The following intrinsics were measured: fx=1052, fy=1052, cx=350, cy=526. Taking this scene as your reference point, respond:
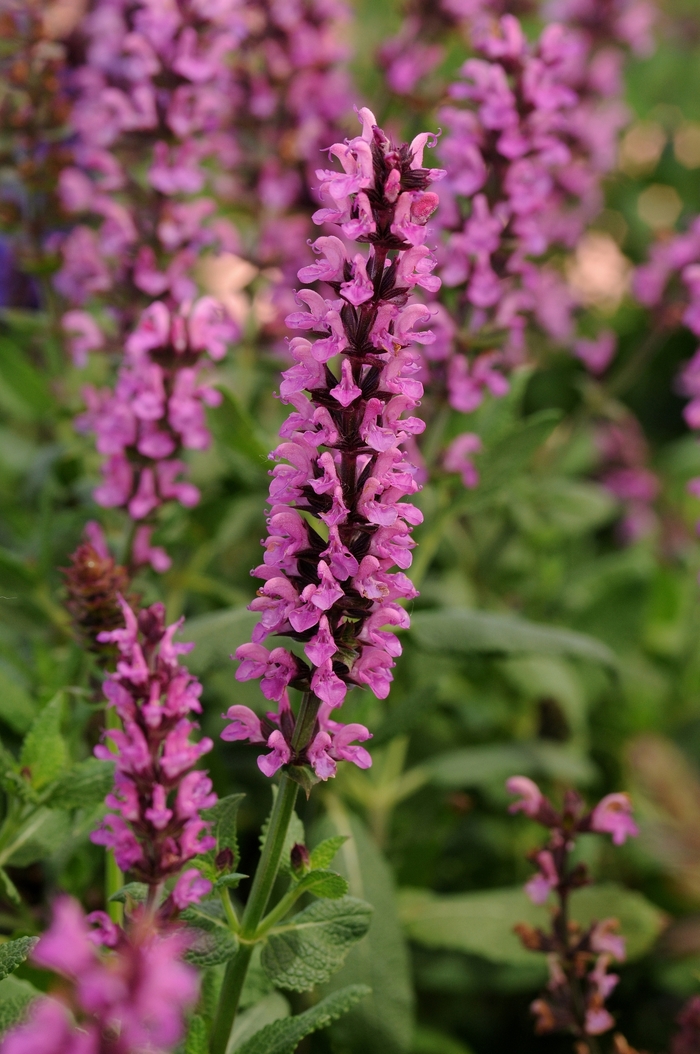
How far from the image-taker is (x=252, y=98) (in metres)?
1.92

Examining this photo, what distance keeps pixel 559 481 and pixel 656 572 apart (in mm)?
359

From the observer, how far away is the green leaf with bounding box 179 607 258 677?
4.33 ft

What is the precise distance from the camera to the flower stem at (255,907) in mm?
904

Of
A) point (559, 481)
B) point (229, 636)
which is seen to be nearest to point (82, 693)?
point (229, 636)

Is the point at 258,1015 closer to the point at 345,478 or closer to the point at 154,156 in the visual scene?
the point at 345,478

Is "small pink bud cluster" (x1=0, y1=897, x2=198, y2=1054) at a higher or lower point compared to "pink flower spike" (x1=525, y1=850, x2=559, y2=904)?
lower

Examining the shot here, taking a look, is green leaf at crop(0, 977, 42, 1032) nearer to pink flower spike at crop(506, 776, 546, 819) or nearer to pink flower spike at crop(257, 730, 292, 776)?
pink flower spike at crop(257, 730, 292, 776)

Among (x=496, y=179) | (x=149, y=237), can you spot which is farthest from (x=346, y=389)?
(x=149, y=237)

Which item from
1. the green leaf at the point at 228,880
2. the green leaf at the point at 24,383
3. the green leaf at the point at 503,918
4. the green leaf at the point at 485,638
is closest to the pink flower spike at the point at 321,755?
the green leaf at the point at 228,880

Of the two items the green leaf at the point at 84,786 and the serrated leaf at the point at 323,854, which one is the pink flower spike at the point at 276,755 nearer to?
the serrated leaf at the point at 323,854

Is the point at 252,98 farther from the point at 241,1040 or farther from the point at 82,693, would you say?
the point at 241,1040

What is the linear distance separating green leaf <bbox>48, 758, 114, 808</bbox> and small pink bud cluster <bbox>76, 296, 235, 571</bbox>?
36cm

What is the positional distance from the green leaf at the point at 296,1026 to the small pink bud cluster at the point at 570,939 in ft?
1.05

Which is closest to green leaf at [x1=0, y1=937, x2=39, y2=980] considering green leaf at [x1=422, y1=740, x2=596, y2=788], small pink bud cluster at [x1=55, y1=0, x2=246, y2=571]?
small pink bud cluster at [x1=55, y1=0, x2=246, y2=571]
